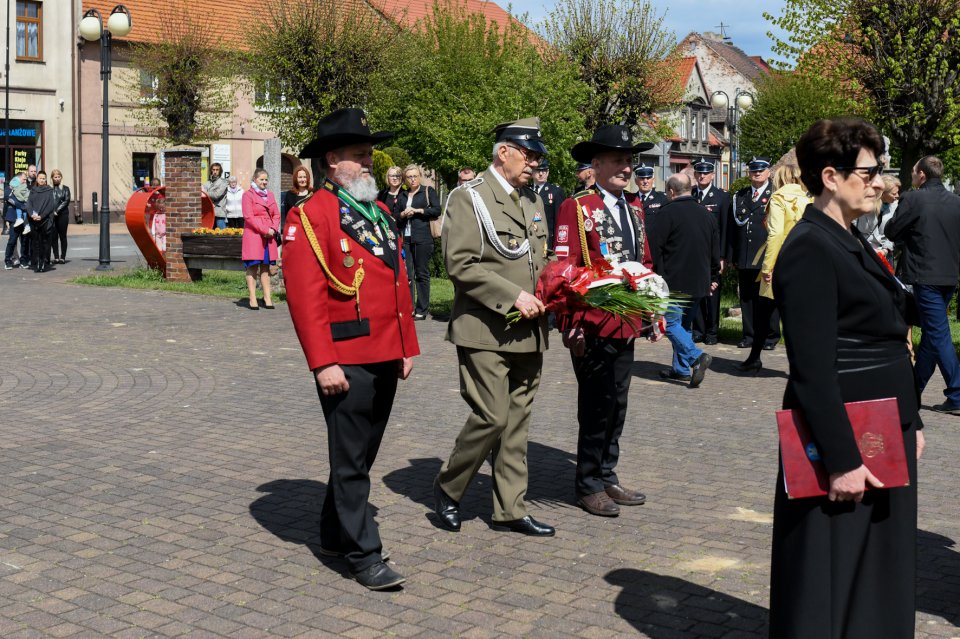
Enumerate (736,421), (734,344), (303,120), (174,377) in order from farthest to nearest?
1. (303,120)
2. (734,344)
3. (174,377)
4. (736,421)

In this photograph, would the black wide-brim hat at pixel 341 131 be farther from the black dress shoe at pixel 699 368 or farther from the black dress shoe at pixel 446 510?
the black dress shoe at pixel 699 368

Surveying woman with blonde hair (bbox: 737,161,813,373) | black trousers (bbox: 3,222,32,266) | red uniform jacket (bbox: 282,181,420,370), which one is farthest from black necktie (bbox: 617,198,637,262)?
black trousers (bbox: 3,222,32,266)

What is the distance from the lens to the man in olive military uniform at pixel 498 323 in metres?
5.63

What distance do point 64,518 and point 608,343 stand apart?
294 centimetres

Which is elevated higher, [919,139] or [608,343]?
[919,139]

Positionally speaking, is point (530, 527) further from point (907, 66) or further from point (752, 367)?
point (907, 66)

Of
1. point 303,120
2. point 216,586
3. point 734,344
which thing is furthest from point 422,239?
point 303,120

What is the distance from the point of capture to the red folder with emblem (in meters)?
3.40

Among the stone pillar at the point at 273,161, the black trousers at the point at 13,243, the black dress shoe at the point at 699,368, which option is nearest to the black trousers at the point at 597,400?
the black dress shoe at the point at 699,368

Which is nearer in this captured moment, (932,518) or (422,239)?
(932,518)

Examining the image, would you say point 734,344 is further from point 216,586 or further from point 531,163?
point 216,586

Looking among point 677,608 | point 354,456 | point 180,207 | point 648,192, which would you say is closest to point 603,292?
point 354,456

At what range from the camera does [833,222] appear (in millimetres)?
3502

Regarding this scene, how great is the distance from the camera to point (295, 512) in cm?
609
